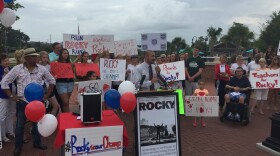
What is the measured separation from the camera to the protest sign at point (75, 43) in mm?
9852

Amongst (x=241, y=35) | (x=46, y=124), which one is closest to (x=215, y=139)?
(x=46, y=124)

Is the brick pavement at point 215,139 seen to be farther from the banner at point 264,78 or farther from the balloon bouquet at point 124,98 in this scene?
the balloon bouquet at point 124,98

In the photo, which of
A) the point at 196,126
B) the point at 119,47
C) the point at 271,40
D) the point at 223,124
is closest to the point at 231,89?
the point at 223,124

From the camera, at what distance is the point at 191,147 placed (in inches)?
254

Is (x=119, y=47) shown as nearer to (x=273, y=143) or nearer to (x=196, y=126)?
(x=196, y=126)

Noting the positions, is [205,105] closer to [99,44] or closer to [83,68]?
[83,68]

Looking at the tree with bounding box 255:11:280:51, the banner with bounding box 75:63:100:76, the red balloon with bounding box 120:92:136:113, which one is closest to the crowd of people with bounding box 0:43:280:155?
the banner with bounding box 75:63:100:76

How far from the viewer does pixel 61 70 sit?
23.8 feet

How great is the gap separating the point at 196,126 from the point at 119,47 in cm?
491

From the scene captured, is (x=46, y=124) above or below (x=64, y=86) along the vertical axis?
below

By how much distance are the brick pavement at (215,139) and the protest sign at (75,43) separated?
2662 mm

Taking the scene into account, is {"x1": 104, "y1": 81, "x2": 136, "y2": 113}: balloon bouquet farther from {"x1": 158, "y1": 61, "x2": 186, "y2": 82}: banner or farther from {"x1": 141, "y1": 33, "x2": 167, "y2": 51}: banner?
{"x1": 141, "y1": 33, "x2": 167, "y2": 51}: banner

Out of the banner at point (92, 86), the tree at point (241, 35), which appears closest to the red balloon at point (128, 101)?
the banner at point (92, 86)

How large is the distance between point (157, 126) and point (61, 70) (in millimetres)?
3231
